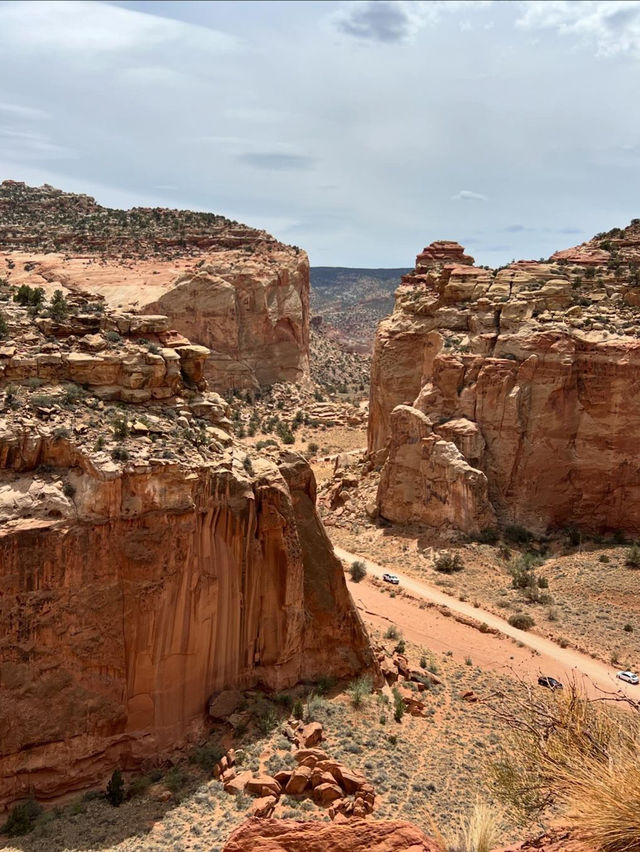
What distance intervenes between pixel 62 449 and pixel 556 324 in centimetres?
2469

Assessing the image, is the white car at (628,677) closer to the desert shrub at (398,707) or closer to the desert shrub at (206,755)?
the desert shrub at (398,707)

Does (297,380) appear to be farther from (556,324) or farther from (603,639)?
(603,639)

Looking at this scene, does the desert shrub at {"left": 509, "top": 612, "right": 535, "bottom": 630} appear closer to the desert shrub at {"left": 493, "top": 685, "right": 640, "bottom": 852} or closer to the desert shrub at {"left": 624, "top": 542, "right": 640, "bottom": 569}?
the desert shrub at {"left": 624, "top": 542, "right": 640, "bottom": 569}

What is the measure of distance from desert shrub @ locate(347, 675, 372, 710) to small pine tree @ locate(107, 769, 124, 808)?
5764 millimetres

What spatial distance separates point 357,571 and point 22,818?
17.3 m

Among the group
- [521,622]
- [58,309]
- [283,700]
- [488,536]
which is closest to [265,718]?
[283,700]

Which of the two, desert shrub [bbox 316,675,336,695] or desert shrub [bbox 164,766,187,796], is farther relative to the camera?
desert shrub [bbox 316,675,336,695]

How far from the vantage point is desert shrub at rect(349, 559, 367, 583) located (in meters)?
28.0

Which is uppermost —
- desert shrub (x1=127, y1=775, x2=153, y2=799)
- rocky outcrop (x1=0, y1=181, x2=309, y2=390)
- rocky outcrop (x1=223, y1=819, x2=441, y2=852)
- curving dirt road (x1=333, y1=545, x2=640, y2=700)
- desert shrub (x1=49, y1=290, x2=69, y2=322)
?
rocky outcrop (x1=0, y1=181, x2=309, y2=390)

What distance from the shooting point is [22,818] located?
12.3 m

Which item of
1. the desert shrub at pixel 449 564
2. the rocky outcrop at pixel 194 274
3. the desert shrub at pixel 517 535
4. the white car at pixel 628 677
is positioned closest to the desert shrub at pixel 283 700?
the white car at pixel 628 677

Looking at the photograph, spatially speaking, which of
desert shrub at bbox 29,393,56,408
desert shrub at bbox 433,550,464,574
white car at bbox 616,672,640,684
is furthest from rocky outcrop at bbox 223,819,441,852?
desert shrub at bbox 433,550,464,574

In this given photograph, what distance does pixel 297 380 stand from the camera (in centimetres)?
6619

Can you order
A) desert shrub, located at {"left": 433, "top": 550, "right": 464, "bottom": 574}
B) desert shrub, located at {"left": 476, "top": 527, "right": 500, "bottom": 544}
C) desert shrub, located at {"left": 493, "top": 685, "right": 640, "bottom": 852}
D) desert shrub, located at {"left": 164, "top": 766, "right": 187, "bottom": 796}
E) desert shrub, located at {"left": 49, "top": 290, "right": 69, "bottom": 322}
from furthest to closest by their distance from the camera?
desert shrub, located at {"left": 476, "top": 527, "right": 500, "bottom": 544}, desert shrub, located at {"left": 433, "top": 550, "right": 464, "bottom": 574}, desert shrub, located at {"left": 49, "top": 290, "right": 69, "bottom": 322}, desert shrub, located at {"left": 164, "top": 766, "right": 187, "bottom": 796}, desert shrub, located at {"left": 493, "top": 685, "right": 640, "bottom": 852}
